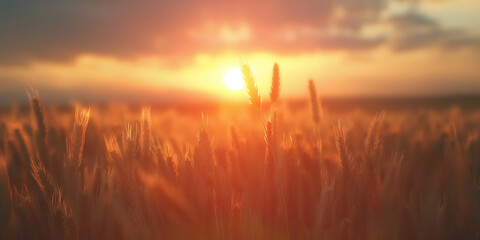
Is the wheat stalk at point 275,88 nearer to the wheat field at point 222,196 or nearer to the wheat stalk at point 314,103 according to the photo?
the wheat field at point 222,196

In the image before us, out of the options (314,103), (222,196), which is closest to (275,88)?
(314,103)

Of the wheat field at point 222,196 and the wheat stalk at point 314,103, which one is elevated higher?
the wheat stalk at point 314,103

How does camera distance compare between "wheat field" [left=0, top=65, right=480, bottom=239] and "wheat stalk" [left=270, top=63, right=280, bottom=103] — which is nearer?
"wheat field" [left=0, top=65, right=480, bottom=239]

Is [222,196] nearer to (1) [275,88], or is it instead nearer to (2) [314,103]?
(1) [275,88]

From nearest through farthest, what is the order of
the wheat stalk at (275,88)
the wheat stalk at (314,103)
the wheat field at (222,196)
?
1. the wheat field at (222,196)
2. the wheat stalk at (275,88)
3. the wheat stalk at (314,103)

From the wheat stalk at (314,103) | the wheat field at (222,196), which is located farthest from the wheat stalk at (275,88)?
the wheat stalk at (314,103)

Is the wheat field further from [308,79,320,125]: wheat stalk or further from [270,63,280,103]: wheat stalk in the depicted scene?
[308,79,320,125]: wheat stalk

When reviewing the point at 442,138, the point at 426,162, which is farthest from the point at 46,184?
the point at 442,138

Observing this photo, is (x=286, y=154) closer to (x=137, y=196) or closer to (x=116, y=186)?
(x=137, y=196)

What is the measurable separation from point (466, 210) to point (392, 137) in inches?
47.8

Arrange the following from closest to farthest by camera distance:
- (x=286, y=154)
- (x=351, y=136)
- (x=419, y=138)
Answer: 1. (x=286, y=154)
2. (x=419, y=138)
3. (x=351, y=136)

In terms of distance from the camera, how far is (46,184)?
4.40 feet

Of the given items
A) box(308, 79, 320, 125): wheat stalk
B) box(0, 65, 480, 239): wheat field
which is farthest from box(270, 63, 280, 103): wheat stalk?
box(308, 79, 320, 125): wheat stalk

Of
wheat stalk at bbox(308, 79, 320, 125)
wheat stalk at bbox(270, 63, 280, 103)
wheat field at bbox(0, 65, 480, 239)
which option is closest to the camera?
wheat field at bbox(0, 65, 480, 239)
